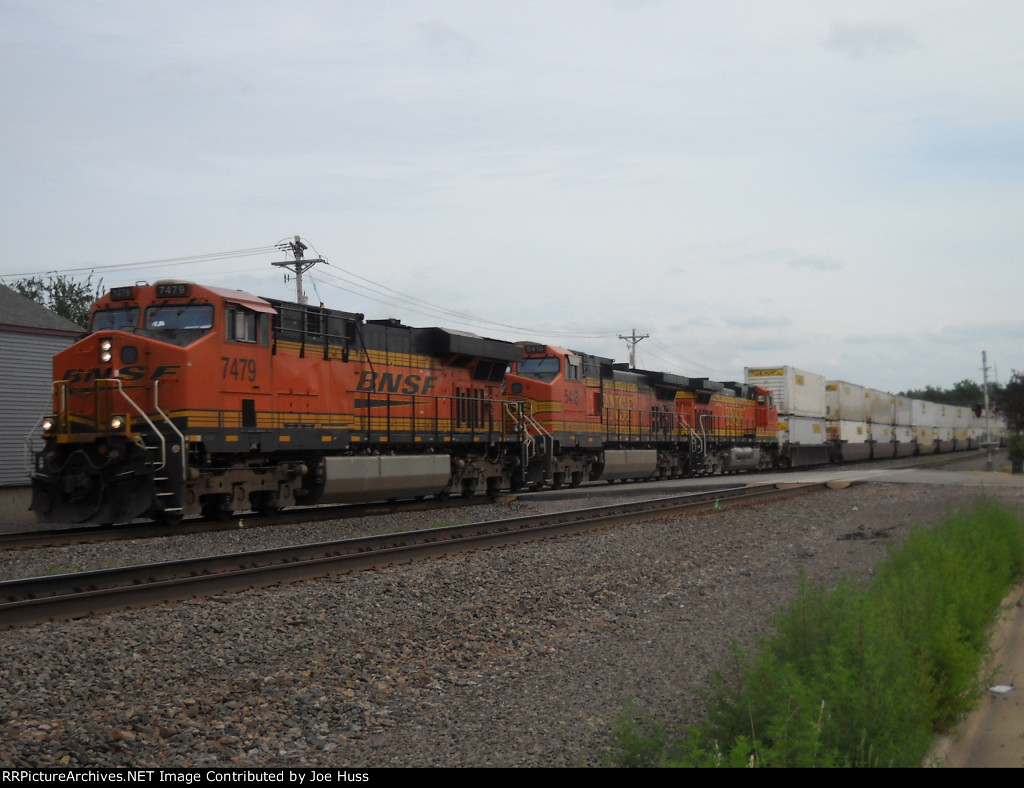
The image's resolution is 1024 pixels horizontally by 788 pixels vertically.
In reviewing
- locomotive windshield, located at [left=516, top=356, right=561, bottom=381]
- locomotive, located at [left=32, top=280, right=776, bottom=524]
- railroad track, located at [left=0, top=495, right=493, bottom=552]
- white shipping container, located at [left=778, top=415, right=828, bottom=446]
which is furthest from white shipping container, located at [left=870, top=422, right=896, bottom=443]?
railroad track, located at [left=0, top=495, right=493, bottom=552]

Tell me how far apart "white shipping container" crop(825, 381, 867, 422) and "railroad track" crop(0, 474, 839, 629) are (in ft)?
110

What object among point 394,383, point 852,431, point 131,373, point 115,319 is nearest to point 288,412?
point 131,373

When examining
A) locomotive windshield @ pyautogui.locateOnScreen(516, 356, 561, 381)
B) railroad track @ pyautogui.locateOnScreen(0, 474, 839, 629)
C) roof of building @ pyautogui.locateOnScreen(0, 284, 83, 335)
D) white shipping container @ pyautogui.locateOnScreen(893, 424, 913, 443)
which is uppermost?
roof of building @ pyautogui.locateOnScreen(0, 284, 83, 335)

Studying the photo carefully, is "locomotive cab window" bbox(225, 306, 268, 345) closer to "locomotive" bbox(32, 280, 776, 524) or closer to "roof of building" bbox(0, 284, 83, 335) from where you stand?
"locomotive" bbox(32, 280, 776, 524)

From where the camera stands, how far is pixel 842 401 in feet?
149

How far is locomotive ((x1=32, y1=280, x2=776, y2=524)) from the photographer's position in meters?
12.7

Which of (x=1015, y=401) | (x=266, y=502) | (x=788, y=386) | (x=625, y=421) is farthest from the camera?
(x=1015, y=401)

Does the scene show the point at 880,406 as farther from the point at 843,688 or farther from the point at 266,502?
the point at 843,688

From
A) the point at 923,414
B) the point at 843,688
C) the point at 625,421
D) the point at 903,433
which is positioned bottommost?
the point at 843,688

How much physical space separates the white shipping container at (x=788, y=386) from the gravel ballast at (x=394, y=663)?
98.3 ft

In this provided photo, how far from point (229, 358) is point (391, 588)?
644cm

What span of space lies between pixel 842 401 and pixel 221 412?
38330 mm
